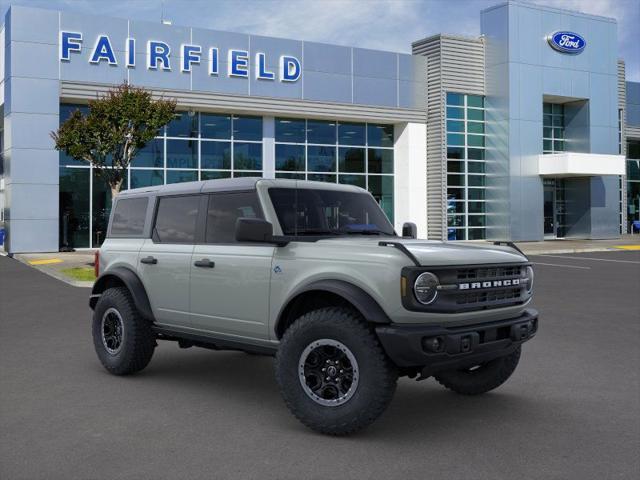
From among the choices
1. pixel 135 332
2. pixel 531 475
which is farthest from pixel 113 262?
pixel 531 475

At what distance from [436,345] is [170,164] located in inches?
973

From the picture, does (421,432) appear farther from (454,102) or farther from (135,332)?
(454,102)

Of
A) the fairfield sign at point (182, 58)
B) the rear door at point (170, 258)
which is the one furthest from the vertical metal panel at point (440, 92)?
the rear door at point (170, 258)

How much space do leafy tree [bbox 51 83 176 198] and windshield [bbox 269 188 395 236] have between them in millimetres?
13313

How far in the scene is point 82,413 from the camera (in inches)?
215

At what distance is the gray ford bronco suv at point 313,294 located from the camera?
476 centimetres

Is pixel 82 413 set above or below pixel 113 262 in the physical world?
below

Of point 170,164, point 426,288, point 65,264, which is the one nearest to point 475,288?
point 426,288

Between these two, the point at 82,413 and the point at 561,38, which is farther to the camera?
the point at 561,38

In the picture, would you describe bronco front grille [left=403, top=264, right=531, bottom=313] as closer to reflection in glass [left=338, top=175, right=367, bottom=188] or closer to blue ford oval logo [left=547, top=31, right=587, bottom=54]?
reflection in glass [left=338, top=175, right=367, bottom=188]

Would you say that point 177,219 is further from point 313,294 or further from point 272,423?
point 272,423

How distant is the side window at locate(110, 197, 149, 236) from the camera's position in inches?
277

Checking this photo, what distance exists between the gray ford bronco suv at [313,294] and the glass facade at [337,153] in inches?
926

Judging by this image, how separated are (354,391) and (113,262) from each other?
3.39 meters
